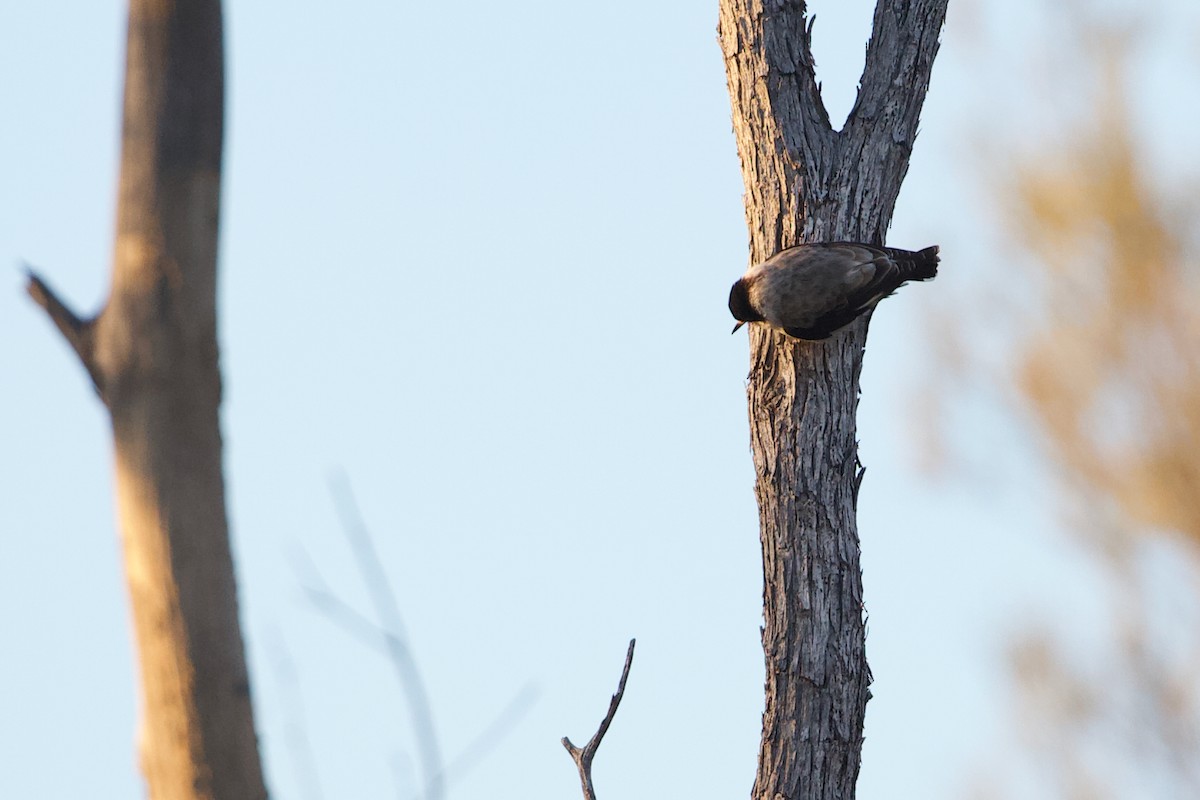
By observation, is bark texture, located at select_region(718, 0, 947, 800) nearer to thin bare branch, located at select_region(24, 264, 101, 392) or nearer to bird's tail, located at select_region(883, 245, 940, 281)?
bird's tail, located at select_region(883, 245, 940, 281)

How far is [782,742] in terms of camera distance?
2.58 m

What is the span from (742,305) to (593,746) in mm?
1086

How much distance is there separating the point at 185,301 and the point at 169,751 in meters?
0.56

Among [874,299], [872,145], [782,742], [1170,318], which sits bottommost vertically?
[782,742]

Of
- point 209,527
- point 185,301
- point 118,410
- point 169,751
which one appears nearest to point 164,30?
point 185,301

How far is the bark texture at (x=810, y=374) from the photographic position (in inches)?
102

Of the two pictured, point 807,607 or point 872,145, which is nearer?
point 807,607

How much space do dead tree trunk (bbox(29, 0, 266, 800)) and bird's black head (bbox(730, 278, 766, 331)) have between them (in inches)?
60.7

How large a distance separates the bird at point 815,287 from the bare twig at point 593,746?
2.69 feet

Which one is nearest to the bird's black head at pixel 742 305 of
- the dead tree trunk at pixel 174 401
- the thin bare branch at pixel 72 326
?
the dead tree trunk at pixel 174 401

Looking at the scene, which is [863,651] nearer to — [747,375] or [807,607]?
[807,607]

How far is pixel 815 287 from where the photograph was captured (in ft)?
8.79

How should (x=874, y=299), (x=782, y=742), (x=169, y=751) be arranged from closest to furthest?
(x=169, y=751), (x=782, y=742), (x=874, y=299)

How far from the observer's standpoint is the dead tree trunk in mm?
1451
